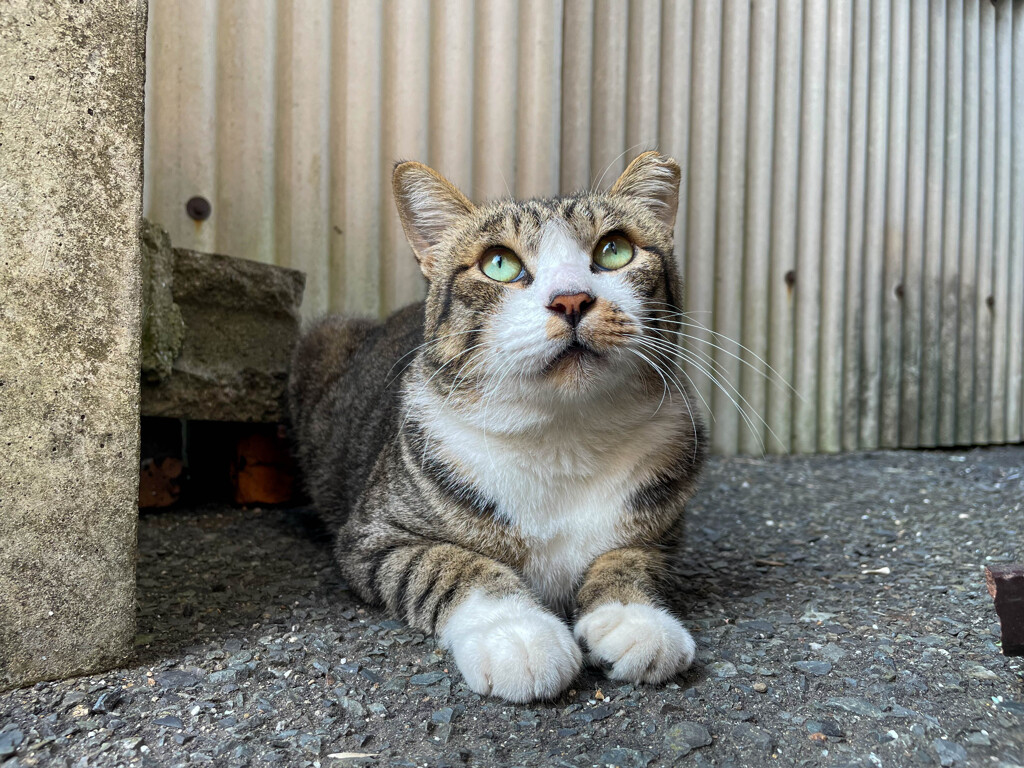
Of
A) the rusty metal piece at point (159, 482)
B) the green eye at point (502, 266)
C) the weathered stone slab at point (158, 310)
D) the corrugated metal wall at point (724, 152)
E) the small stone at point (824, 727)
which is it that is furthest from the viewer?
the corrugated metal wall at point (724, 152)

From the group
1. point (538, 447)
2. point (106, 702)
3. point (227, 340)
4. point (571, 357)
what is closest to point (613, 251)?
point (571, 357)

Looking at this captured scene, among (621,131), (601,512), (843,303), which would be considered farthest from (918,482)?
(601,512)

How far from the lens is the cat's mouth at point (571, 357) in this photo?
166 cm

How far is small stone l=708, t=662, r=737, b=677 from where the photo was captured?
66.6 inches

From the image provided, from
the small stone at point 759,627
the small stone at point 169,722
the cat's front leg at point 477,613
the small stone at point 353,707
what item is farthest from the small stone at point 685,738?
the small stone at point 169,722

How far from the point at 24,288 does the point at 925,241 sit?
5435 millimetres

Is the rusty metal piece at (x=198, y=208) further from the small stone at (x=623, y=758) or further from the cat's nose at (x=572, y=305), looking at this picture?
the small stone at (x=623, y=758)

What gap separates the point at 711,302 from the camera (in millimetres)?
4500

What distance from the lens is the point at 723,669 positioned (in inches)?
67.4

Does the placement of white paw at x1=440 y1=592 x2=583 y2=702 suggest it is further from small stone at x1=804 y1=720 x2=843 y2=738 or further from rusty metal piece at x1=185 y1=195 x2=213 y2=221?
rusty metal piece at x1=185 y1=195 x2=213 y2=221

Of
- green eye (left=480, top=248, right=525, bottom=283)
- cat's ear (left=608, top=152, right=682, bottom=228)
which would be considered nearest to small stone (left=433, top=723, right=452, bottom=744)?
green eye (left=480, top=248, right=525, bottom=283)

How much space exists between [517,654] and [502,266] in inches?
37.7

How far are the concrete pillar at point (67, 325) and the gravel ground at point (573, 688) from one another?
185mm

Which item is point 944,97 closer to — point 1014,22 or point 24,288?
point 1014,22
